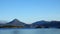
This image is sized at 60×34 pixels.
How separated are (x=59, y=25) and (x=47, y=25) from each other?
6447mm

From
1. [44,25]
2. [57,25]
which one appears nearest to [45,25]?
[44,25]

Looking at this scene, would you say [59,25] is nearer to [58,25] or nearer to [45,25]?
[58,25]

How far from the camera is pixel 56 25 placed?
89.5 metres

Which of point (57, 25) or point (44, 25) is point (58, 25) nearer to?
point (57, 25)

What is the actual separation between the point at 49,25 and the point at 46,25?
237 cm

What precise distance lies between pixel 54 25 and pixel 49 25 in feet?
13.7

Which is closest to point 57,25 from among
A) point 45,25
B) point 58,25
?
point 58,25

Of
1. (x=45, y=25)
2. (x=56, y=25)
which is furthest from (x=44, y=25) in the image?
(x=56, y=25)

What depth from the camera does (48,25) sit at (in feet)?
291

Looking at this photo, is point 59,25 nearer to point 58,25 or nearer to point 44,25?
point 58,25

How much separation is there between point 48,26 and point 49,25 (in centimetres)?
376

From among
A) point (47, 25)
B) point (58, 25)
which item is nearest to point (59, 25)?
point (58, 25)

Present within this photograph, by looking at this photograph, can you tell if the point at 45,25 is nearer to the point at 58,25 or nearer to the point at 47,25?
the point at 47,25

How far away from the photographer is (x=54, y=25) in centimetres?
9075
